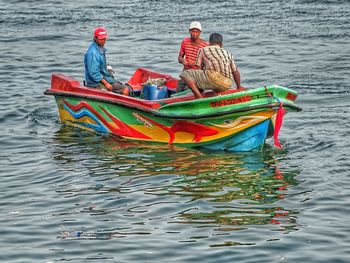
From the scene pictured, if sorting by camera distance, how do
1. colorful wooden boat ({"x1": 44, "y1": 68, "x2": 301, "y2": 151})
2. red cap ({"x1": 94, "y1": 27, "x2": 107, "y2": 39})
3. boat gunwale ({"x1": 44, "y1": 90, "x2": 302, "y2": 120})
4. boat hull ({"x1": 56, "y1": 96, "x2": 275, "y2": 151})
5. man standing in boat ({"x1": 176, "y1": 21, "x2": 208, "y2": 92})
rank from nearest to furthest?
boat gunwale ({"x1": 44, "y1": 90, "x2": 302, "y2": 120})
colorful wooden boat ({"x1": 44, "y1": 68, "x2": 301, "y2": 151})
boat hull ({"x1": 56, "y1": 96, "x2": 275, "y2": 151})
man standing in boat ({"x1": 176, "y1": 21, "x2": 208, "y2": 92})
red cap ({"x1": 94, "y1": 27, "x2": 107, "y2": 39})

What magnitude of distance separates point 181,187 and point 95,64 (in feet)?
14.1

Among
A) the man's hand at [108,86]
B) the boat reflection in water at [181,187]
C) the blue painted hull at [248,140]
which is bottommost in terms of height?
the boat reflection in water at [181,187]

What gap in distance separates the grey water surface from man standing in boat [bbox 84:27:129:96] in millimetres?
1064

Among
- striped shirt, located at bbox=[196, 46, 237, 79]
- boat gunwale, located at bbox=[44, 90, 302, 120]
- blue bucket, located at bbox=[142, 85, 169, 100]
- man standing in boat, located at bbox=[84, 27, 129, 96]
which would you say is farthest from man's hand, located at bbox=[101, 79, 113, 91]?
striped shirt, located at bbox=[196, 46, 237, 79]

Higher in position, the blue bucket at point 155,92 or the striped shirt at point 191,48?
the striped shirt at point 191,48

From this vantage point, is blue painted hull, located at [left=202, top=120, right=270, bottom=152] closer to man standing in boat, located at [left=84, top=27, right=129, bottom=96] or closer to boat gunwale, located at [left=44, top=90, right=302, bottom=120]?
boat gunwale, located at [left=44, top=90, right=302, bottom=120]

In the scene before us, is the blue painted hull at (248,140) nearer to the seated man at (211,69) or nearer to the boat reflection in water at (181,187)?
the boat reflection in water at (181,187)

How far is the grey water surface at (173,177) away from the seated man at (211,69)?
4.21 feet

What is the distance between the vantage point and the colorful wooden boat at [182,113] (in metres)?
16.2

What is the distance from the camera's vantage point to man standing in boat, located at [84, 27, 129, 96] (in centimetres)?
1817

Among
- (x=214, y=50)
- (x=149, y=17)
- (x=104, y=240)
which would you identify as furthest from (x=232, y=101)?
(x=149, y=17)

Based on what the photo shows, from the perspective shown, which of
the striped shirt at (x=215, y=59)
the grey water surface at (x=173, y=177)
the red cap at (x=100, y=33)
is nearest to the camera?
the grey water surface at (x=173, y=177)

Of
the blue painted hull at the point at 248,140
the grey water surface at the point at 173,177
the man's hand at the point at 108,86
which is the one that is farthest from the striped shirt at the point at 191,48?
the grey water surface at the point at 173,177

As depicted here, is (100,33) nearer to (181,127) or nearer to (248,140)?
(181,127)
